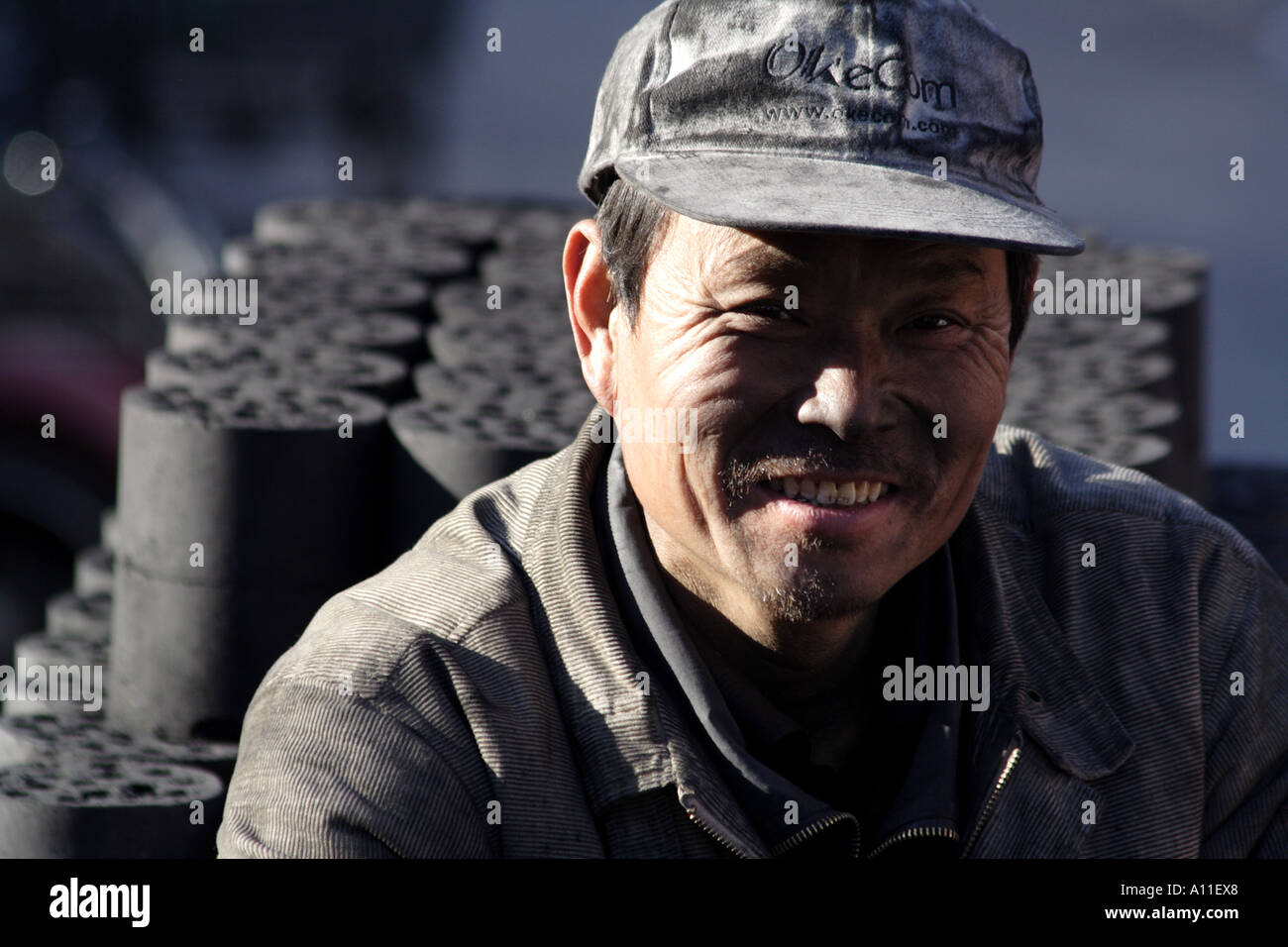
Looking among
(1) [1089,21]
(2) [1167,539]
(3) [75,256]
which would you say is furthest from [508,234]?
(1) [1089,21]

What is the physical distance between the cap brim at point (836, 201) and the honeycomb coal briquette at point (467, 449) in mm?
1029

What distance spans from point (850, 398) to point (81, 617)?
210 centimetres

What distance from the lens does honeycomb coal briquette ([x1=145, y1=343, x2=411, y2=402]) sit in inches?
124

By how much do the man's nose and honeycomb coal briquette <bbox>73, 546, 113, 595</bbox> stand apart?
2225mm

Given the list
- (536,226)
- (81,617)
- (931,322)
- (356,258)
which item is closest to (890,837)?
(931,322)

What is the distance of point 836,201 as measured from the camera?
1649 mm

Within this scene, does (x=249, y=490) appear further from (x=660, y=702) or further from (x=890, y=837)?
(x=890, y=837)

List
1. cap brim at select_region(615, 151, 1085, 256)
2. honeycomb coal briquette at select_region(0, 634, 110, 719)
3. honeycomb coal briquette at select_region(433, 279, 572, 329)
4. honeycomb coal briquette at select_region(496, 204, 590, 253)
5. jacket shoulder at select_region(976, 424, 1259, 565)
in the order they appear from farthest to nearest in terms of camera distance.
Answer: honeycomb coal briquette at select_region(496, 204, 590, 253) < honeycomb coal briquette at select_region(433, 279, 572, 329) < honeycomb coal briquette at select_region(0, 634, 110, 719) < jacket shoulder at select_region(976, 424, 1259, 565) < cap brim at select_region(615, 151, 1085, 256)

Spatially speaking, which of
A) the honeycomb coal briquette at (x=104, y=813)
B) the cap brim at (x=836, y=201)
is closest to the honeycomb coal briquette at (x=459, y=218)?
the honeycomb coal briquette at (x=104, y=813)

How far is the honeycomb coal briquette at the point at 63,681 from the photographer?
9.40ft

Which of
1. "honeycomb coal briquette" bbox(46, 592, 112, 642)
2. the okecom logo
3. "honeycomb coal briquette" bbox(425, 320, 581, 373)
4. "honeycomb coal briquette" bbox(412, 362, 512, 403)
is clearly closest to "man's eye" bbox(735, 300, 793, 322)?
the okecom logo

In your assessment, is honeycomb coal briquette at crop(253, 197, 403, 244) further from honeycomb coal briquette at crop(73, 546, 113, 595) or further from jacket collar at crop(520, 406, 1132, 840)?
jacket collar at crop(520, 406, 1132, 840)
